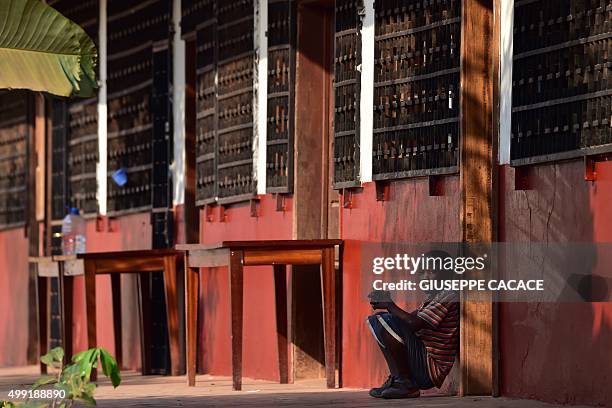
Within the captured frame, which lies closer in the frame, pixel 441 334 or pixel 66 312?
pixel 441 334

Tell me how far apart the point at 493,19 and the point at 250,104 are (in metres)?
3.48

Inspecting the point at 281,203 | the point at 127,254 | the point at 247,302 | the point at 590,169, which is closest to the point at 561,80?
the point at 590,169

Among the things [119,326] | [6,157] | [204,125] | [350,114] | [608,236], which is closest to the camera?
[608,236]

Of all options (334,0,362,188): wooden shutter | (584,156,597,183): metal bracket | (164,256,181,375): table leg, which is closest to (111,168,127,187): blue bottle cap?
(164,256,181,375): table leg

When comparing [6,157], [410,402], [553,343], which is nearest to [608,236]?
[553,343]

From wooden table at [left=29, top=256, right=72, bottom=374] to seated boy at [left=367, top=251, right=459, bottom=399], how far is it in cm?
455

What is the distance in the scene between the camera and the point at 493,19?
940 cm

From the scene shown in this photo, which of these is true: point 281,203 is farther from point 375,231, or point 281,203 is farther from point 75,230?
point 75,230

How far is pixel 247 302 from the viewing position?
12.5m

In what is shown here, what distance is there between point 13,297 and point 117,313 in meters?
3.54

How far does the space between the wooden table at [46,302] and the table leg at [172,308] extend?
82 centimetres

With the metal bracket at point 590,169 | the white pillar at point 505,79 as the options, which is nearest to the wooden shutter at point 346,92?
the white pillar at point 505,79

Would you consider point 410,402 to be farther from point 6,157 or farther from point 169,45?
point 6,157

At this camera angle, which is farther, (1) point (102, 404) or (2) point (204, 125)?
(2) point (204, 125)
